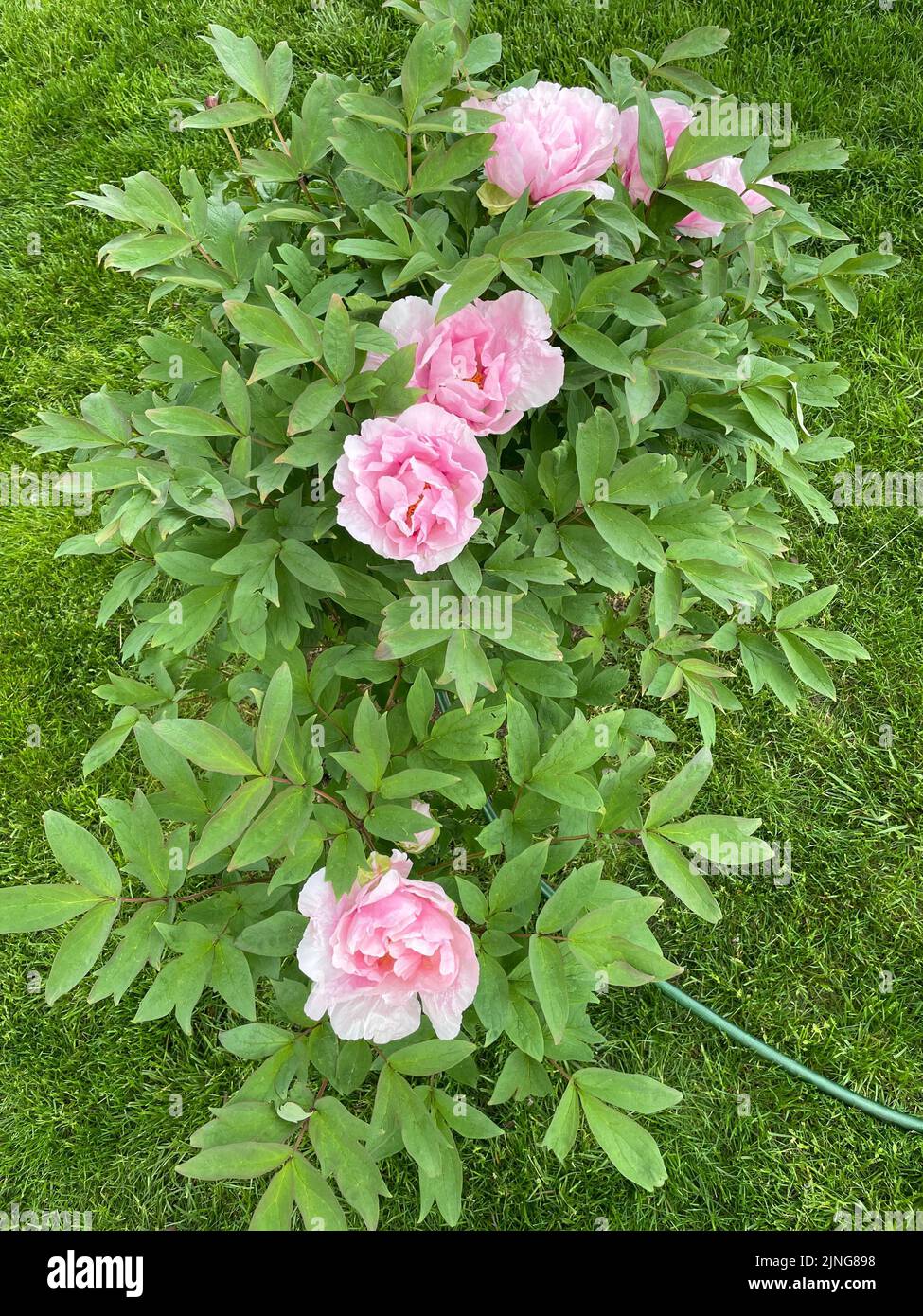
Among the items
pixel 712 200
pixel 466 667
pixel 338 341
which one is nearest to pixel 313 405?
pixel 338 341

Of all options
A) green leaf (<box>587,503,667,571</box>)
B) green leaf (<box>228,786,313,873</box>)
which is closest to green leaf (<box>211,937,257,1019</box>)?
green leaf (<box>228,786,313,873</box>)

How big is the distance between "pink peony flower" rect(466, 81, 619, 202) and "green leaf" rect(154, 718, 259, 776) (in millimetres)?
721

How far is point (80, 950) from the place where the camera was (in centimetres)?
102

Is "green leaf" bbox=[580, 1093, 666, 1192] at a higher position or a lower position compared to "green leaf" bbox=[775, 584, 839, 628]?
lower

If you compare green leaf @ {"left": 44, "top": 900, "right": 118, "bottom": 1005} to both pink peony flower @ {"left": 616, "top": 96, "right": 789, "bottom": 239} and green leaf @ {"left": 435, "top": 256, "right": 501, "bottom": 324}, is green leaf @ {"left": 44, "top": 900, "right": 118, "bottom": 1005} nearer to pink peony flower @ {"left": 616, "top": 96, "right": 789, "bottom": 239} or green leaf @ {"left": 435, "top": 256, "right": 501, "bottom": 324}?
green leaf @ {"left": 435, "top": 256, "right": 501, "bottom": 324}

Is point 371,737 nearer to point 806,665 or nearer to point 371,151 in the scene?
point 371,151

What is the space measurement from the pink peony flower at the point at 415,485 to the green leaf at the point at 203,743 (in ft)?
0.85

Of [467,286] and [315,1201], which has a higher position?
[467,286]

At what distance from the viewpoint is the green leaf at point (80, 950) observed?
1003mm

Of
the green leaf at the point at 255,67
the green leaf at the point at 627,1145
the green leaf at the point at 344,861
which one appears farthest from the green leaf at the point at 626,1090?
the green leaf at the point at 255,67

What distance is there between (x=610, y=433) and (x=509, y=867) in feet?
1.66

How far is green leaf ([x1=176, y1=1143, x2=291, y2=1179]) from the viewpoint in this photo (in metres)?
0.91

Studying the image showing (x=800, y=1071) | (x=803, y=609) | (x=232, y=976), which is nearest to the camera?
(x=232, y=976)

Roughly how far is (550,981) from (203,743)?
44 cm
